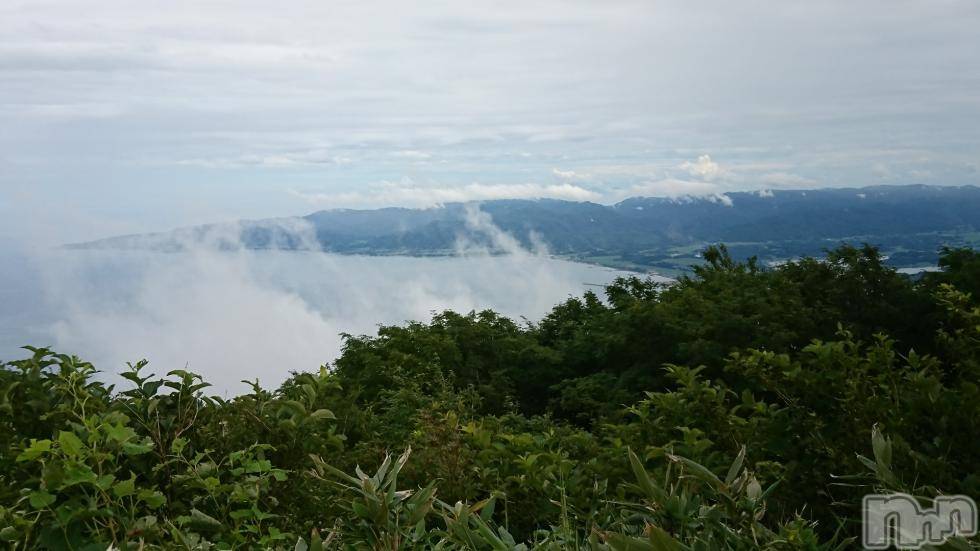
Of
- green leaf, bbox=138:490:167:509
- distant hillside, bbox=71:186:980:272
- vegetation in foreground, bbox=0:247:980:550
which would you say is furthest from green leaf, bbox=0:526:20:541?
distant hillside, bbox=71:186:980:272

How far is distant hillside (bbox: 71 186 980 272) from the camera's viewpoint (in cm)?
10812

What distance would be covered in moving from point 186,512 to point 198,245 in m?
108

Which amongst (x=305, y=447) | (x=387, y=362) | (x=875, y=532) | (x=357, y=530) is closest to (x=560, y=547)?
(x=357, y=530)

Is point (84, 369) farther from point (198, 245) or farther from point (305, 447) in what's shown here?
point (198, 245)

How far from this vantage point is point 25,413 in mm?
3541

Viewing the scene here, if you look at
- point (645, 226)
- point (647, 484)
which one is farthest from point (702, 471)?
point (645, 226)

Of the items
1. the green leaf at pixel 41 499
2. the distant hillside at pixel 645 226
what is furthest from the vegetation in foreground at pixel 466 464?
the distant hillside at pixel 645 226

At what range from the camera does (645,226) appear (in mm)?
160125

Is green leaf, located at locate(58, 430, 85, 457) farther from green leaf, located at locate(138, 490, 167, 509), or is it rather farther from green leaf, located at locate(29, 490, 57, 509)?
green leaf, located at locate(138, 490, 167, 509)

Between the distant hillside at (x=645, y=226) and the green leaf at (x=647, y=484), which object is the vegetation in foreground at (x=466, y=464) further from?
the distant hillside at (x=645, y=226)

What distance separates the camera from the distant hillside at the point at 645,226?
10812cm

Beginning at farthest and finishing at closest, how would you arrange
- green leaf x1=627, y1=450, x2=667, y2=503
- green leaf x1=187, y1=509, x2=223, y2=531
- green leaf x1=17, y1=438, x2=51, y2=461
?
1. green leaf x1=187, y1=509, x2=223, y2=531
2. green leaf x1=17, y1=438, x2=51, y2=461
3. green leaf x1=627, y1=450, x2=667, y2=503

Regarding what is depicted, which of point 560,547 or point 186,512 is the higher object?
point 560,547

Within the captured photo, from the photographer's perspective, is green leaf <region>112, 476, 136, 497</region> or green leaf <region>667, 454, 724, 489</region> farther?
green leaf <region>112, 476, 136, 497</region>
